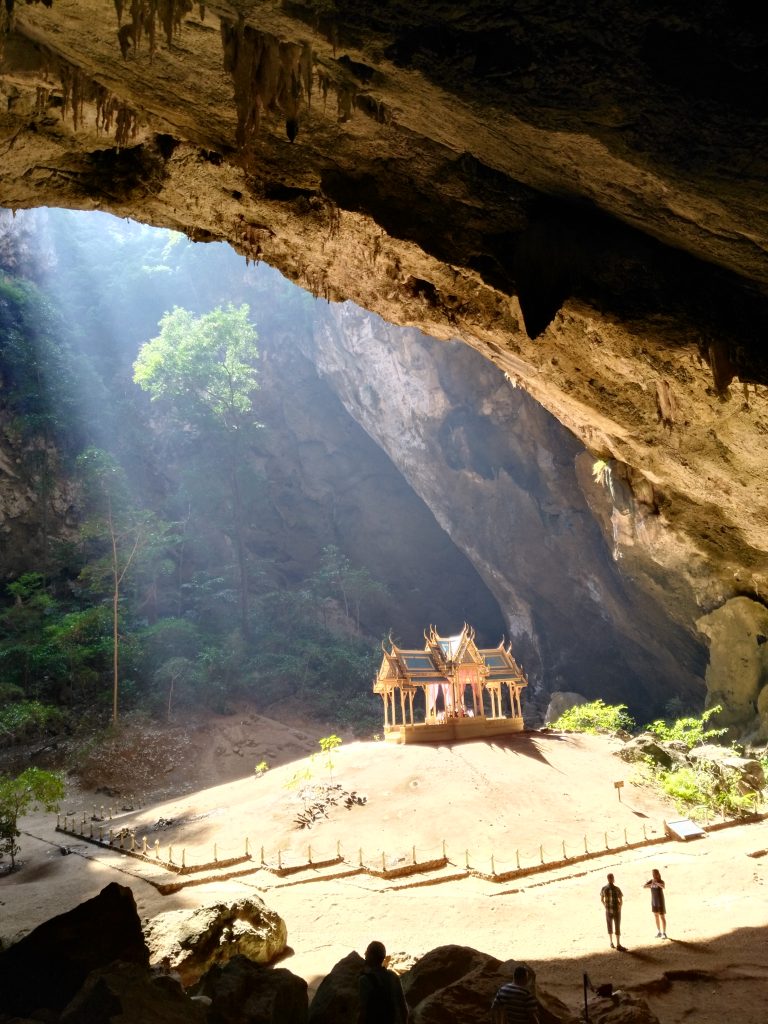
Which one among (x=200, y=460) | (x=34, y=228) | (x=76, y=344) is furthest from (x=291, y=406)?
(x=34, y=228)

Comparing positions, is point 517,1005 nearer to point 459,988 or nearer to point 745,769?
point 459,988

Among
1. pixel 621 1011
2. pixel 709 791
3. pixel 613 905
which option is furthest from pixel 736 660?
pixel 621 1011

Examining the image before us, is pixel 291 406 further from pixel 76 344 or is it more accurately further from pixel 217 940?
pixel 217 940

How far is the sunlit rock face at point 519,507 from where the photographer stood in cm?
3045

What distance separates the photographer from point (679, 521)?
45.4ft

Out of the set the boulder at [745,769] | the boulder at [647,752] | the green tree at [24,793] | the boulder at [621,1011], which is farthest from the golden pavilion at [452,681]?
the boulder at [621,1011]

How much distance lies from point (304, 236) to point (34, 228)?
36.7m

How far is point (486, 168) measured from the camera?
24.6 ft

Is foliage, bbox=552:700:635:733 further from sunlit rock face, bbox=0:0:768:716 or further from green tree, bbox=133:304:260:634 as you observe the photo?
green tree, bbox=133:304:260:634

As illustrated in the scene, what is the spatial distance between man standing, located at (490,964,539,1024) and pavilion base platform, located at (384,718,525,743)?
52.8ft

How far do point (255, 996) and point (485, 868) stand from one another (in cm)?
715

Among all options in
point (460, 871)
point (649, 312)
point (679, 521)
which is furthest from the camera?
point (679, 521)

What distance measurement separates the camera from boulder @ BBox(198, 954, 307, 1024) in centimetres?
595

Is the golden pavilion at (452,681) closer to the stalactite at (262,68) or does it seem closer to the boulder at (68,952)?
the boulder at (68,952)
